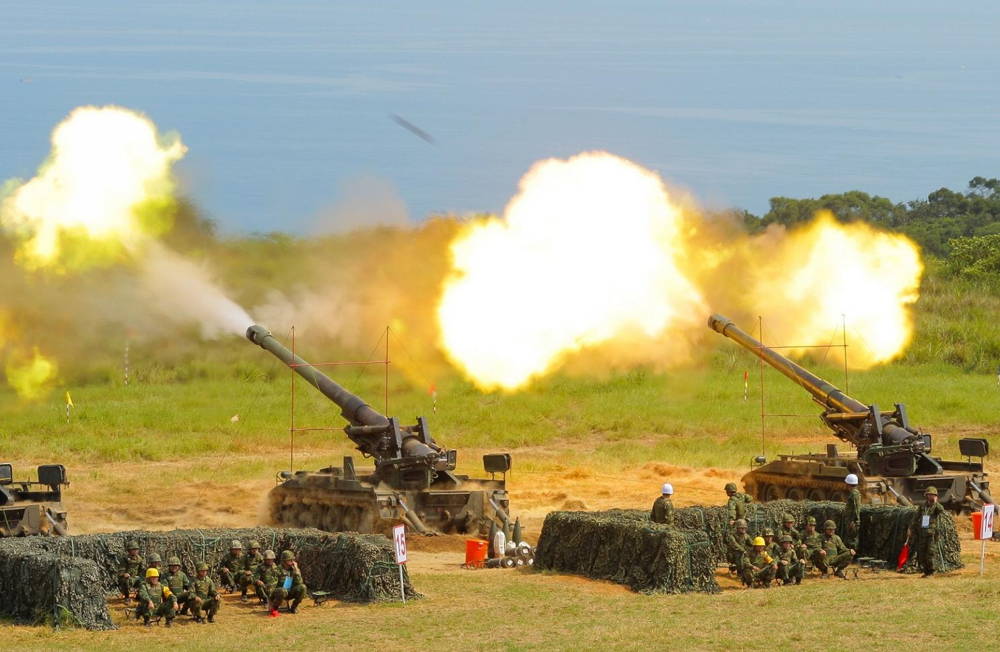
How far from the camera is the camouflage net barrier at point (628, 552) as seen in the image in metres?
26.4

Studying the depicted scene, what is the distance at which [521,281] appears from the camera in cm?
4025

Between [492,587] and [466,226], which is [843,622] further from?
[466,226]

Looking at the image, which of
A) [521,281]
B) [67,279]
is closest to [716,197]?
[521,281]

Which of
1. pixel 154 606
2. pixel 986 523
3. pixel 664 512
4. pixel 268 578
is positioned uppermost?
pixel 664 512

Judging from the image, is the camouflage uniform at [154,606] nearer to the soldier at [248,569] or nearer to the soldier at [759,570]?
the soldier at [248,569]

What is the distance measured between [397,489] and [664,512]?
23.4 ft

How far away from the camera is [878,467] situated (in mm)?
35469

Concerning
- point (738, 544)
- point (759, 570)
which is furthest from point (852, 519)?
point (759, 570)

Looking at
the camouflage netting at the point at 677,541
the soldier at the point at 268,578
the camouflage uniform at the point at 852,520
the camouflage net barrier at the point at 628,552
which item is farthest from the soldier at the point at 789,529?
the soldier at the point at 268,578

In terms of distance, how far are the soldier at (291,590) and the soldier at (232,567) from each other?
1258 millimetres

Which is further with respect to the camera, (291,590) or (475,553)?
(475,553)

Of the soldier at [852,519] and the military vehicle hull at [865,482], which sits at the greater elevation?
the military vehicle hull at [865,482]

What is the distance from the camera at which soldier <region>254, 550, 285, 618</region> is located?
2534cm

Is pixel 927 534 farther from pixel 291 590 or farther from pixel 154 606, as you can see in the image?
pixel 154 606
